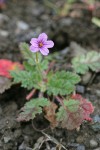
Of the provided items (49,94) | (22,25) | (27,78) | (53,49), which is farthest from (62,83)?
(22,25)

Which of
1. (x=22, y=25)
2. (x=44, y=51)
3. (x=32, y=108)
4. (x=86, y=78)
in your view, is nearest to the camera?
(x=44, y=51)

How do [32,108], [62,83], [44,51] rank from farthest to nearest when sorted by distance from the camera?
[62,83], [32,108], [44,51]

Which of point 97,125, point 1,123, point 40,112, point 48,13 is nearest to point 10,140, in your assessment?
point 1,123

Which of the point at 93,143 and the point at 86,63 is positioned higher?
the point at 86,63

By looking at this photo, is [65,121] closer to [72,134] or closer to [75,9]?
[72,134]

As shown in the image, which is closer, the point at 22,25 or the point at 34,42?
the point at 34,42

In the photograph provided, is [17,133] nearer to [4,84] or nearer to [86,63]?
[4,84]

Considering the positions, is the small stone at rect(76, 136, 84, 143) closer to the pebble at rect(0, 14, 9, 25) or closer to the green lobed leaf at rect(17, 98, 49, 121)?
the green lobed leaf at rect(17, 98, 49, 121)

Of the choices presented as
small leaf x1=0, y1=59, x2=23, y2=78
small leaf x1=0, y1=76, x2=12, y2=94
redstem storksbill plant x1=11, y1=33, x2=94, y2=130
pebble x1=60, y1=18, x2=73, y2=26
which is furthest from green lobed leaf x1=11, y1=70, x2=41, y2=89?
pebble x1=60, y1=18, x2=73, y2=26
